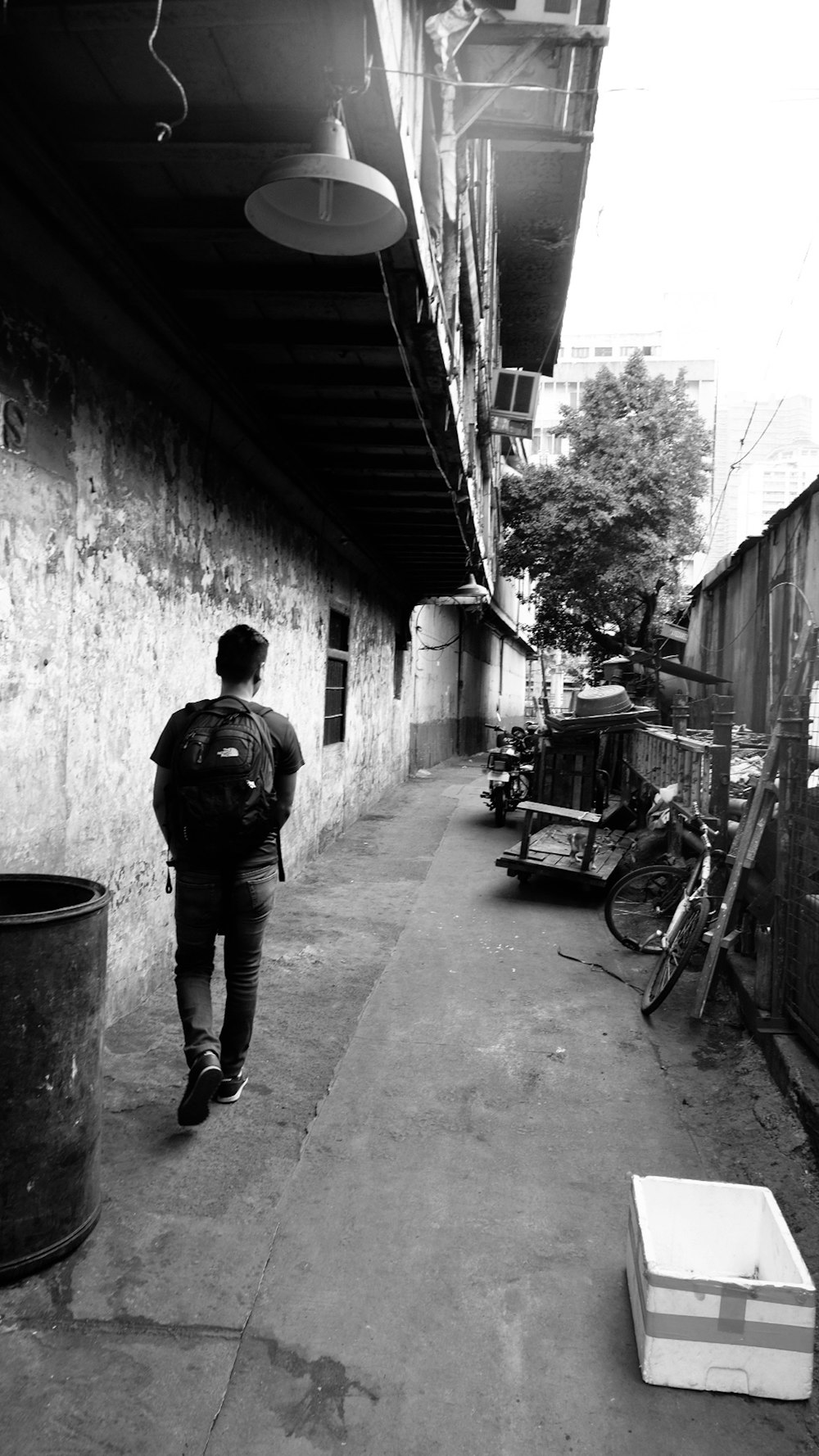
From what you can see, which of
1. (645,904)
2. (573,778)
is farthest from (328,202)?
(573,778)

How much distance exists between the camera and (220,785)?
3225 millimetres

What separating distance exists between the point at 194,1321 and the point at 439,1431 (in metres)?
0.72

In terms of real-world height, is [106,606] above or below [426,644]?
below

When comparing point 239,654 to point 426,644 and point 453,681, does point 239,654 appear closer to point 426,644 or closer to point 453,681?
point 426,644

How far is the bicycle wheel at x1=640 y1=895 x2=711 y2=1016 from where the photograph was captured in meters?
4.82

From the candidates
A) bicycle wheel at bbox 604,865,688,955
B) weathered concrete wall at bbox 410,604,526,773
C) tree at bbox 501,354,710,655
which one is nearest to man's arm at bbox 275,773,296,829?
bicycle wheel at bbox 604,865,688,955

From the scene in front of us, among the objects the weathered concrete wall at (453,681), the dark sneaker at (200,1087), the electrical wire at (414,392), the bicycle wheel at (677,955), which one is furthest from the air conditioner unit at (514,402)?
the dark sneaker at (200,1087)

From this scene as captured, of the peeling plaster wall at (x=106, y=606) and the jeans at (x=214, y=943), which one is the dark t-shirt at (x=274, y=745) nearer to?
the jeans at (x=214, y=943)

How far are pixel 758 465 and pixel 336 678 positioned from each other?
86.9ft

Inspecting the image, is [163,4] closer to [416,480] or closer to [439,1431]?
[439,1431]

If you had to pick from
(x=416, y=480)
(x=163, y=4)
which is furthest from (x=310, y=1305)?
(x=416, y=480)

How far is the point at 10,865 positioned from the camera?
336cm

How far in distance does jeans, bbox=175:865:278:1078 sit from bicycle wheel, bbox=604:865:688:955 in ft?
11.3

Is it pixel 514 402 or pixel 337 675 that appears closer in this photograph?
pixel 337 675
